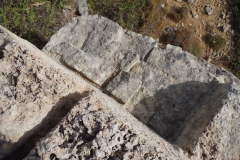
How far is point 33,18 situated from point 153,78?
15.6ft

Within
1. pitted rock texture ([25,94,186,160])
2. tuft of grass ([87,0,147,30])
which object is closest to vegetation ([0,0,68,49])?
tuft of grass ([87,0,147,30])

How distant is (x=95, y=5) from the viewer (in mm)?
9492

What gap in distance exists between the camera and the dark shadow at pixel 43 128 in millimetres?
3586

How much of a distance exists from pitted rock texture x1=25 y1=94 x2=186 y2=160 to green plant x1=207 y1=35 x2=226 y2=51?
7782 millimetres

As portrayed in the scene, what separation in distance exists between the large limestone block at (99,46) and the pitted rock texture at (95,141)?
2.45 m

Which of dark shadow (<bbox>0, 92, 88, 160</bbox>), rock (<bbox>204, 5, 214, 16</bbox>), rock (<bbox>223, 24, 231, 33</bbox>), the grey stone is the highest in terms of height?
rock (<bbox>204, 5, 214, 16</bbox>)

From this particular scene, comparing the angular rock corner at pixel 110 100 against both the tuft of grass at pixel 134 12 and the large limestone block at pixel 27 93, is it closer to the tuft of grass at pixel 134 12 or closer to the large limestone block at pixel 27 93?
the large limestone block at pixel 27 93

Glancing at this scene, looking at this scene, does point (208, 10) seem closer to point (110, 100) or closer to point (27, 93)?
point (110, 100)

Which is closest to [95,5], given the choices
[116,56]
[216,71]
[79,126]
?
[116,56]

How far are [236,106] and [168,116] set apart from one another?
1.30 metres

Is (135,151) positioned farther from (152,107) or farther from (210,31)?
(210,31)

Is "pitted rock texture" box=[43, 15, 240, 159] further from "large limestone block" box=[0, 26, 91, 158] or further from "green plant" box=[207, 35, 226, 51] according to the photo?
"green plant" box=[207, 35, 226, 51]

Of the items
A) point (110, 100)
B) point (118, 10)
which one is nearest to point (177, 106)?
point (110, 100)

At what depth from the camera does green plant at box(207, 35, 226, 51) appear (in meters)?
10.0
